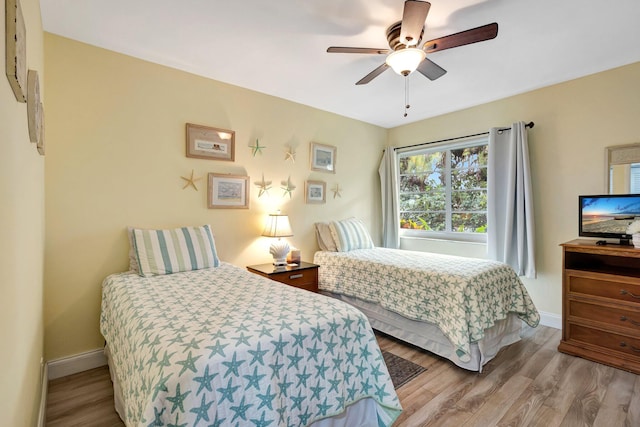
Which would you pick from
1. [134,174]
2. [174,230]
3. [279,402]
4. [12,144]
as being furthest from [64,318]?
[279,402]

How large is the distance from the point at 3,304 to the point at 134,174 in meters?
1.86

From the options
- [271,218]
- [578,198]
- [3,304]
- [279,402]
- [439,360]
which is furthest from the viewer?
[271,218]

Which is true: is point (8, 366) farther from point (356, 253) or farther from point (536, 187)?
point (536, 187)

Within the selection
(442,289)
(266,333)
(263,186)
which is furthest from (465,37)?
(263,186)

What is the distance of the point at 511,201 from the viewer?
129 inches

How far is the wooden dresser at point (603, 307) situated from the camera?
2332 millimetres

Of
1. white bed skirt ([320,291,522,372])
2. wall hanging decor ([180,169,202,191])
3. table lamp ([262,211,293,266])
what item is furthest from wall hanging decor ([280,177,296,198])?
white bed skirt ([320,291,522,372])

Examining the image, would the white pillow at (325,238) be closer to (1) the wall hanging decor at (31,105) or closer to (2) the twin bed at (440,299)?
(2) the twin bed at (440,299)

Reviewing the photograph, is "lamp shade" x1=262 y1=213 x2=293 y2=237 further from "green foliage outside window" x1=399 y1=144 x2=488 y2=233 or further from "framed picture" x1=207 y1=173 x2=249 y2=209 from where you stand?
"green foliage outside window" x1=399 y1=144 x2=488 y2=233

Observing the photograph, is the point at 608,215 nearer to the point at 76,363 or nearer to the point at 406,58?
the point at 406,58

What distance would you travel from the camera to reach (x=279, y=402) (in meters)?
1.27

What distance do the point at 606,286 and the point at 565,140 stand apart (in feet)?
4.78

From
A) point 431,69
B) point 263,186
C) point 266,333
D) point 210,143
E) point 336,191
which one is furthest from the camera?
point 336,191

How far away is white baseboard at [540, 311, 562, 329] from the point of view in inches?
123
